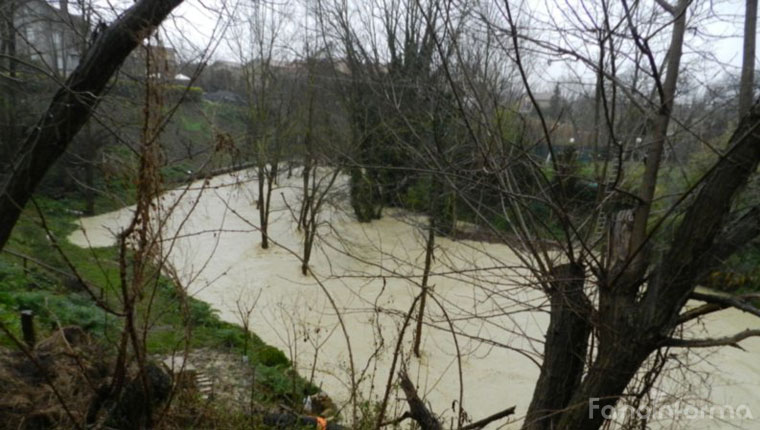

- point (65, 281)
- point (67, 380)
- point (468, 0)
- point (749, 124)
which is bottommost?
point (65, 281)

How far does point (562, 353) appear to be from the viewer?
3.14 m

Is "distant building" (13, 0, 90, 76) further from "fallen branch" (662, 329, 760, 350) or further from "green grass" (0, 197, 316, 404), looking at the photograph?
"fallen branch" (662, 329, 760, 350)

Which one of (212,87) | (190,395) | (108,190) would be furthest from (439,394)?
(212,87)

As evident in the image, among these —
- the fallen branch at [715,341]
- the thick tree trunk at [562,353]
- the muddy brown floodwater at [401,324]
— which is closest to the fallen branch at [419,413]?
the thick tree trunk at [562,353]

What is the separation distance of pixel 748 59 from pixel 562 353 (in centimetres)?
199

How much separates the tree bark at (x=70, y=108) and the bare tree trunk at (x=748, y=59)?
3.61 metres

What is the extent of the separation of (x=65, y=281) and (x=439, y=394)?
21.5 ft

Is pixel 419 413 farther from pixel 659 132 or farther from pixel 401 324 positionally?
pixel 659 132

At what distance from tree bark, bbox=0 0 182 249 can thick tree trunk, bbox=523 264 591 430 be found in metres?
3.32

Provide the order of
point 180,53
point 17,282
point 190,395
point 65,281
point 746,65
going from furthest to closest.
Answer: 1. point 65,281
2. point 17,282
3. point 190,395
4. point 180,53
5. point 746,65

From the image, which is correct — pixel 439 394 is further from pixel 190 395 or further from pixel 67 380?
pixel 67 380

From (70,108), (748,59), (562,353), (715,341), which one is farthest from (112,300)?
(748,59)

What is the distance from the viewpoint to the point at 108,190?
289cm

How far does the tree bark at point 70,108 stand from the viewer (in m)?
3.47
